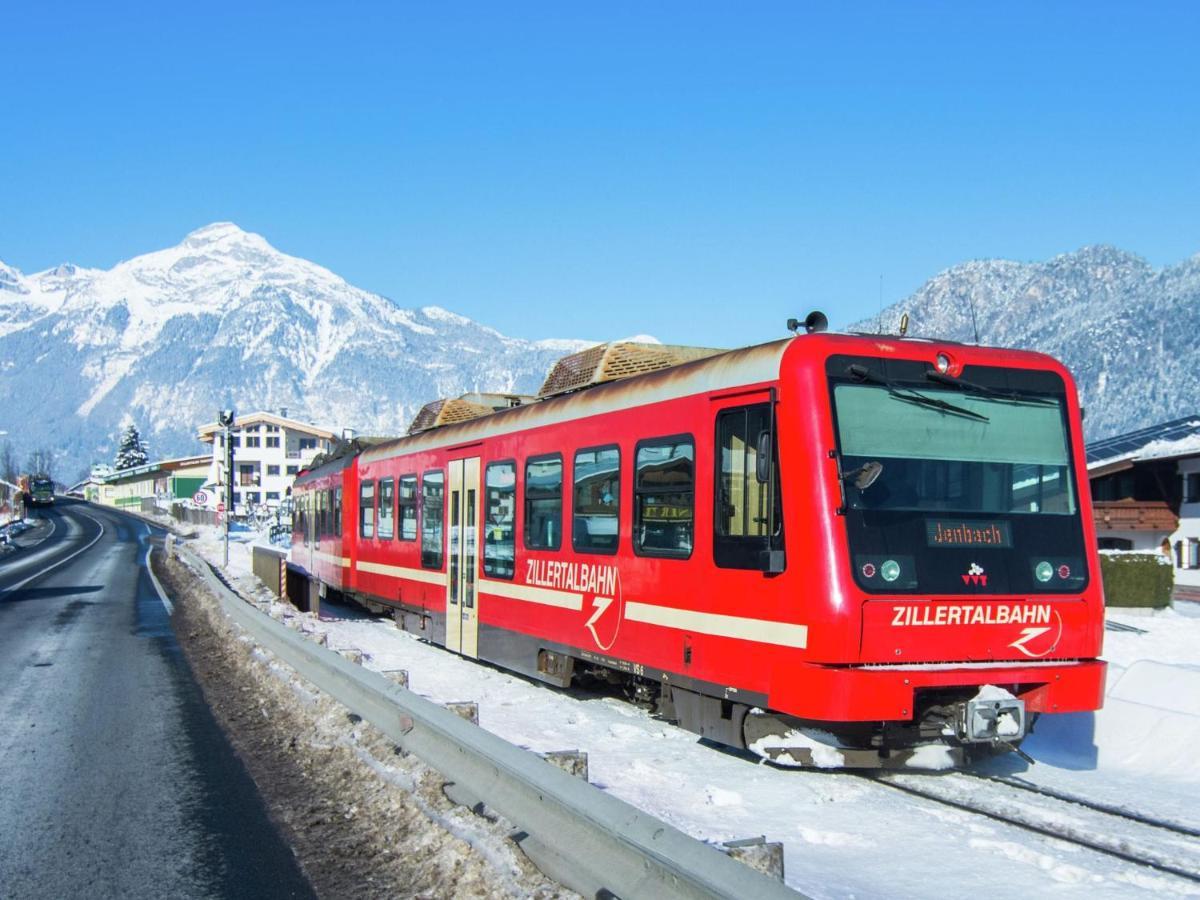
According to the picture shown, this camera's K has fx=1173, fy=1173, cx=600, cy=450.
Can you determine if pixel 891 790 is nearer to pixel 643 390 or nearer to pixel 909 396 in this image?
pixel 909 396

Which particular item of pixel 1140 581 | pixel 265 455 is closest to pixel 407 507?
pixel 1140 581

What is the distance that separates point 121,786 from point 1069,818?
5.93 meters

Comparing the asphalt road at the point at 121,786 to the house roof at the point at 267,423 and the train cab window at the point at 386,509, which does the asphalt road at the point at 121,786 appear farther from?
the house roof at the point at 267,423

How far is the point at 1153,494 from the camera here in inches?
1785

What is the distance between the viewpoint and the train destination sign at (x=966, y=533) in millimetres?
7656

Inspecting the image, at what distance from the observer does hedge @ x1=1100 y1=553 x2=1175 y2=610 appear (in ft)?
82.3

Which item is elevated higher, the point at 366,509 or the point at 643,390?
the point at 643,390

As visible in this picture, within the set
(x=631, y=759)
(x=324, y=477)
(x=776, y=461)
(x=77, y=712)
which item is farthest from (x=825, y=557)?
(x=324, y=477)

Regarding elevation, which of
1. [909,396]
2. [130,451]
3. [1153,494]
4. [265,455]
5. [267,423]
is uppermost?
[130,451]

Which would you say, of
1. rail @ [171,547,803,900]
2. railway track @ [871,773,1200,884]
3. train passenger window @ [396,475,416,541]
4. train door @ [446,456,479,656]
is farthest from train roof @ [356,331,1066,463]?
rail @ [171,547,803,900]

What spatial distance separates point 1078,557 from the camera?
8.13 metres

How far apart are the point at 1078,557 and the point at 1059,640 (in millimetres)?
629

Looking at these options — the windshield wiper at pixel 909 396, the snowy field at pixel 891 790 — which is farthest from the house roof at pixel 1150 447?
the windshield wiper at pixel 909 396

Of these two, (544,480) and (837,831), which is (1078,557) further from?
(544,480)
